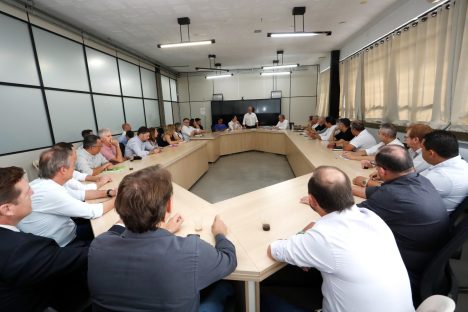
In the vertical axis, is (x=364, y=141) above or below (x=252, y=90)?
below

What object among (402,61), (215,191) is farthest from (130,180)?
(402,61)

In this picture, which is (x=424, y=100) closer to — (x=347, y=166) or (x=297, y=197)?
(x=347, y=166)

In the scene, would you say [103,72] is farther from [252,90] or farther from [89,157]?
[252,90]

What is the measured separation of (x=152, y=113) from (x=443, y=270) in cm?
855

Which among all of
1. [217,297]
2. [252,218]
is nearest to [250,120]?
[252,218]

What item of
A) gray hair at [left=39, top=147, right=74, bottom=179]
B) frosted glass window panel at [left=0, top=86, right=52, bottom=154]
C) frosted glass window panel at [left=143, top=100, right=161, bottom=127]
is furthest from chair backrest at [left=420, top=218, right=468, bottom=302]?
frosted glass window panel at [left=143, top=100, right=161, bottom=127]

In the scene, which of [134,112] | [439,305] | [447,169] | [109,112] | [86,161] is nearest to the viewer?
[439,305]

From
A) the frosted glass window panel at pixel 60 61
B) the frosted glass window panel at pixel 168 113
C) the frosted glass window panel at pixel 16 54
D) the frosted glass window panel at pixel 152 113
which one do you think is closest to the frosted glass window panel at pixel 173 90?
the frosted glass window panel at pixel 168 113

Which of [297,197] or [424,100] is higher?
[424,100]

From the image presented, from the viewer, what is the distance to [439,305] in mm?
800

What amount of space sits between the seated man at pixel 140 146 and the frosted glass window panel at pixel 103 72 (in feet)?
6.69

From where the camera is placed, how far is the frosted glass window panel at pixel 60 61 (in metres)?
4.00

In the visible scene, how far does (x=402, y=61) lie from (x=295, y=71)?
251 inches

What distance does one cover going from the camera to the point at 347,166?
9.66 feet
